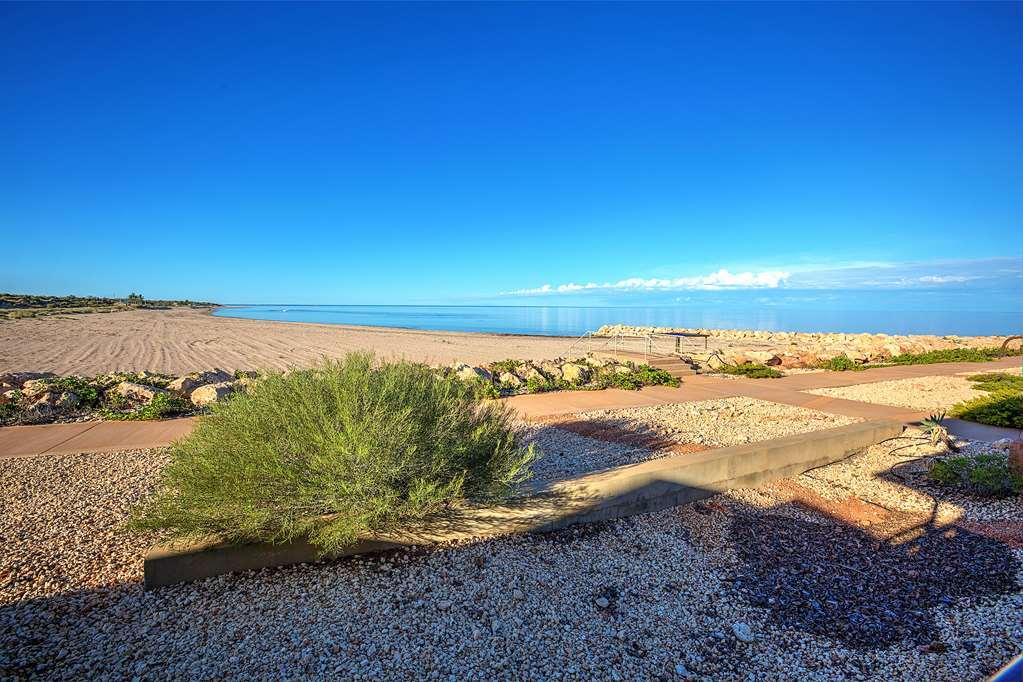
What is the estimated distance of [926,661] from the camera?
2732mm

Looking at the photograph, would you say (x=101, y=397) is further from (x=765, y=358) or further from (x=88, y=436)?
(x=765, y=358)

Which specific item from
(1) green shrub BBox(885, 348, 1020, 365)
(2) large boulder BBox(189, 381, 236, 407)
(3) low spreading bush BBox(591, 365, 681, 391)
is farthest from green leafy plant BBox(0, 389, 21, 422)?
(1) green shrub BBox(885, 348, 1020, 365)

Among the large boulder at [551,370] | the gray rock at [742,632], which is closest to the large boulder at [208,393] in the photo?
the large boulder at [551,370]

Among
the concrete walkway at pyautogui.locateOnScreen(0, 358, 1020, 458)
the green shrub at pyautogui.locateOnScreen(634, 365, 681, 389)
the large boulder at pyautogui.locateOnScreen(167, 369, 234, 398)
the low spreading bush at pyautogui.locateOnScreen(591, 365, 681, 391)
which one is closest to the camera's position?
the concrete walkway at pyautogui.locateOnScreen(0, 358, 1020, 458)

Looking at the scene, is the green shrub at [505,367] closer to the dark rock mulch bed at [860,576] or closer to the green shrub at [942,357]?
the dark rock mulch bed at [860,576]

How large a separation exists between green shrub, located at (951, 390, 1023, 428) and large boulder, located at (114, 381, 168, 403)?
477 inches

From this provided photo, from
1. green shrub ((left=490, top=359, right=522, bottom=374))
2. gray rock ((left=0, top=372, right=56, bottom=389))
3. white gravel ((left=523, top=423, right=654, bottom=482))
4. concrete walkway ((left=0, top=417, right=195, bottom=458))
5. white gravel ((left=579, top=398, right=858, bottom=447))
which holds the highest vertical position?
gray rock ((left=0, top=372, right=56, bottom=389))

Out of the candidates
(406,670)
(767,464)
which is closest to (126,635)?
(406,670)

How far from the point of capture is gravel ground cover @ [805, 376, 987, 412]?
934 cm

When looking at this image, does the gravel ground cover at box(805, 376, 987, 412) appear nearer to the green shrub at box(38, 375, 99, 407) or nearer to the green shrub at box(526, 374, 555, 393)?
the green shrub at box(526, 374, 555, 393)

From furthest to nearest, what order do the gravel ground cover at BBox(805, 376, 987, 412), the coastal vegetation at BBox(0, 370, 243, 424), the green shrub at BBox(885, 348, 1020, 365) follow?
the green shrub at BBox(885, 348, 1020, 365)
the gravel ground cover at BBox(805, 376, 987, 412)
the coastal vegetation at BBox(0, 370, 243, 424)

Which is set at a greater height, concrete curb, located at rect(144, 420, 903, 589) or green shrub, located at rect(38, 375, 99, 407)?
green shrub, located at rect(38, 375, 99, 407)

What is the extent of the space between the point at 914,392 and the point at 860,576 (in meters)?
8.76

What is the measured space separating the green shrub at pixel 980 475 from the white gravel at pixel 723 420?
1.51 meters
